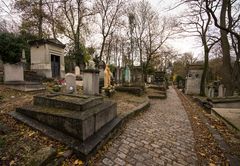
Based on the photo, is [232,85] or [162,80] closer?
[232,85]

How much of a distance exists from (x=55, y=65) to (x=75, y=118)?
1380cm

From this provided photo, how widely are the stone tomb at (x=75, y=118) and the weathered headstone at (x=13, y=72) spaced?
5385 mm

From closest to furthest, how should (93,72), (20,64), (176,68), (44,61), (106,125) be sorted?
(106,125) < (93,72) < (20,64) < (44,61) < (176,68)

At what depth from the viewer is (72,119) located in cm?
326

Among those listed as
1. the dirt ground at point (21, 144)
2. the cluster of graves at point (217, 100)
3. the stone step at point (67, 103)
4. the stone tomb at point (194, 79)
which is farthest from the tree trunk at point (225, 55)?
the stone tomb at point (194, 79)

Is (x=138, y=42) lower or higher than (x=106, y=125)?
higher

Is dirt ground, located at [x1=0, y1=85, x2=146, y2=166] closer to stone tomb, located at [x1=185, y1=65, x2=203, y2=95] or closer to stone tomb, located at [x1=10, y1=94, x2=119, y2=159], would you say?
stone tomb, located at [x1=10, y1=94, x2=119, y2=159]

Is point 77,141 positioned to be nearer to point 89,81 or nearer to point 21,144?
point 21,144

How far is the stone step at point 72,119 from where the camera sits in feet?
10.6

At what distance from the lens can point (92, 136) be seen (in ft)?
11.7

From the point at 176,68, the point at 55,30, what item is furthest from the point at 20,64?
the point at 176,68

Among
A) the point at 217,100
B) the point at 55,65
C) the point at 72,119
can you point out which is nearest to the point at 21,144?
the point at 72,119

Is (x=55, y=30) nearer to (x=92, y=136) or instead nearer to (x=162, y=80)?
(x=162, y=80)

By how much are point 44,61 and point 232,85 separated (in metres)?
14.8
